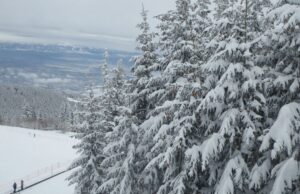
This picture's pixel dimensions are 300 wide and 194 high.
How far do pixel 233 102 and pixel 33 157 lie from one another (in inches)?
2267

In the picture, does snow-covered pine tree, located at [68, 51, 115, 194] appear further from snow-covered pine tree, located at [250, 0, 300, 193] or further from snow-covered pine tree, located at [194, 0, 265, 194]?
snow-covered pine tree, located at [250, 0, 300, 193]

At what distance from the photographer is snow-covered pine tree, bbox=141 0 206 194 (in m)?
13.4

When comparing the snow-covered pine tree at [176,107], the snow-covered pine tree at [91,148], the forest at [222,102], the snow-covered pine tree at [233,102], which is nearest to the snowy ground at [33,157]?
the snow-covered pine tree at [91,148]

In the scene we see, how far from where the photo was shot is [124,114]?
19.8 m

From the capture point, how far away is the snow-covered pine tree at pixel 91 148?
1029 inches

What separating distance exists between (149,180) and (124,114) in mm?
3572

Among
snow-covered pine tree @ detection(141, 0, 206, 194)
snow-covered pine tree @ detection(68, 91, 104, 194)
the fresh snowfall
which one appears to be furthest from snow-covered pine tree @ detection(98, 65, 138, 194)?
snow-covered pine tree @ detection(68, 91, 104, 194)

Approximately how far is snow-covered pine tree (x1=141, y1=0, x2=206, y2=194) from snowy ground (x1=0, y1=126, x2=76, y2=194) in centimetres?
2972

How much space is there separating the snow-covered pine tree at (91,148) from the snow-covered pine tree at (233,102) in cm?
1426

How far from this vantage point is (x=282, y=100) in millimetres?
11375

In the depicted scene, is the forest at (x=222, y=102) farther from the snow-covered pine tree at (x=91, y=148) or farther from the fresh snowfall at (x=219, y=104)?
the snow-covered pine tree at (x=91, y=148)

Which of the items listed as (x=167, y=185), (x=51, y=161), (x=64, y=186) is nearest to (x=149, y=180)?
(x=167, y=185)

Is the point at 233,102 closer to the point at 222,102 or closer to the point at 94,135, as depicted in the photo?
the point at 222,102

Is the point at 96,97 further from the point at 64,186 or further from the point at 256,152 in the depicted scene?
the point at 64,186
